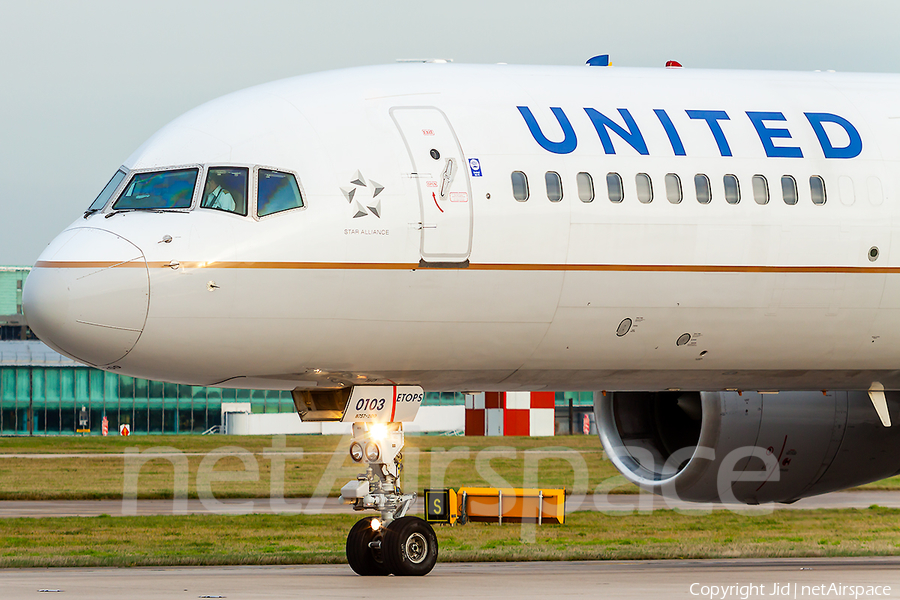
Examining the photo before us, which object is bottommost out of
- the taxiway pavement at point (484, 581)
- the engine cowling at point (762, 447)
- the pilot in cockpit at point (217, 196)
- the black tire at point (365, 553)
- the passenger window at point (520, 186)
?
the taxiway pavement at point (484, 581)

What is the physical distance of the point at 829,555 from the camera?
71.6 feet

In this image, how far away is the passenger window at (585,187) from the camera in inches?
570

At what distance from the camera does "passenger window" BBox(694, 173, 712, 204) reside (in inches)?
586

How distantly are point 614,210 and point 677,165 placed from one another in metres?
1.07

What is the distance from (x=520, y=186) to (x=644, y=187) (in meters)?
1.54

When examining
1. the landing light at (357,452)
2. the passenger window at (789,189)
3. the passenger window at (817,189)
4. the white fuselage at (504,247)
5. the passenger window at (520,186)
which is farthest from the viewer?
the passenger window at (817,189)

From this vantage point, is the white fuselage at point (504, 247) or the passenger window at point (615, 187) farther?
the passenger window at point (615, 187)

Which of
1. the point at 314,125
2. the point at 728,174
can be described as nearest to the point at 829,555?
the point at 728,174

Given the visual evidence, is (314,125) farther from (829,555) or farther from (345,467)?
(345,467)

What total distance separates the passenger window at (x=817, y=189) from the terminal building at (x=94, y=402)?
69.7 meters

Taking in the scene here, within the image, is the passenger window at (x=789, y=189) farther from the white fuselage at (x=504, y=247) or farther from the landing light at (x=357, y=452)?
the landing light at (x=357, y=452)

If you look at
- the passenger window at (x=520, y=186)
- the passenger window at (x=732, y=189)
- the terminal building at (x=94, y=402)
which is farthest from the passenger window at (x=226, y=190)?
the terminal building at (x=94, y=402)

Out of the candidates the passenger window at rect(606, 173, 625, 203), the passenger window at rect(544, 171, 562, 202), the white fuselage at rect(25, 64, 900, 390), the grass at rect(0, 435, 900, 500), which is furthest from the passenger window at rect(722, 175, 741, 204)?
the grass at rect(0, 435, 900, 500)

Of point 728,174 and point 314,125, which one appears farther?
point 728,174
